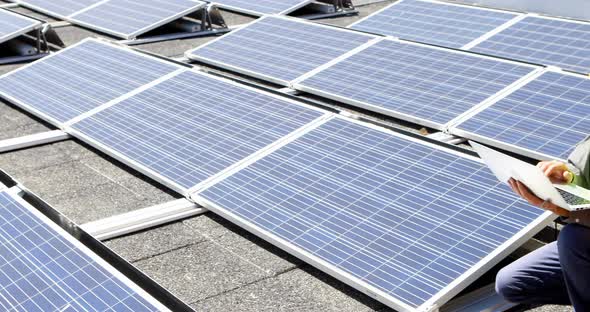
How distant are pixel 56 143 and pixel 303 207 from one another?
12.4 feet

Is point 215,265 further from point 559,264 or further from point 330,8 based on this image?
point 330,8

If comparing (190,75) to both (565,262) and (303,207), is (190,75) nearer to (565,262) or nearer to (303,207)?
(303,207)

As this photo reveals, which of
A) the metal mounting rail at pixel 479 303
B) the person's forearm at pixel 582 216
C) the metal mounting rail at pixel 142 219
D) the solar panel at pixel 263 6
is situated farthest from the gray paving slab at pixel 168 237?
the solar panel at pixel 263 6

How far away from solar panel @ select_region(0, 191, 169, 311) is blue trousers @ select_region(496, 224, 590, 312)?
2253mm

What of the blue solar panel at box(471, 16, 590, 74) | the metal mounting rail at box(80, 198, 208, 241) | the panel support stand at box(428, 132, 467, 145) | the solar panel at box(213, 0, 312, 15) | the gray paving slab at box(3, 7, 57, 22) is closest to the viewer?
the metal mounting rail at box(80, 198, 208, 241)

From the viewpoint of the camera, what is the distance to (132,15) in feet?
53.3

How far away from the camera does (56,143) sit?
32.3ft

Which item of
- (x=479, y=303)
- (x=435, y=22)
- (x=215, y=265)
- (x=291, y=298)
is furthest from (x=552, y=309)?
(x=435, y=22)

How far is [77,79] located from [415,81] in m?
4.25

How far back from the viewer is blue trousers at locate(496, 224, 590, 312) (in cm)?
538

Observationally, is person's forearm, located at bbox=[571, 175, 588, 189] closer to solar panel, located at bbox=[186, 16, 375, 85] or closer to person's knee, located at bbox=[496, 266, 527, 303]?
person's knee, located at bbox=[496, 266, 527, 303]

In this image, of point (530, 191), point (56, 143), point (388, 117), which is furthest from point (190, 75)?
point (530, 191)

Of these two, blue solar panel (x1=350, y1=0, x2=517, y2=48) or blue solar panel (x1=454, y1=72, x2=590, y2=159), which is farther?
blue solar panel (x1=350, y1=0, x2=517, y2=48)

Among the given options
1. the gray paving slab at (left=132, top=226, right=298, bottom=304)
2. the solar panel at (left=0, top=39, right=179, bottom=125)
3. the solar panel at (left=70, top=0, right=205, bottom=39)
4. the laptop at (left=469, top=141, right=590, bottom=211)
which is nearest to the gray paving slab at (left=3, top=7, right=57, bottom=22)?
the solar panel at (left=70, top=0, right=205, bottom=39)
